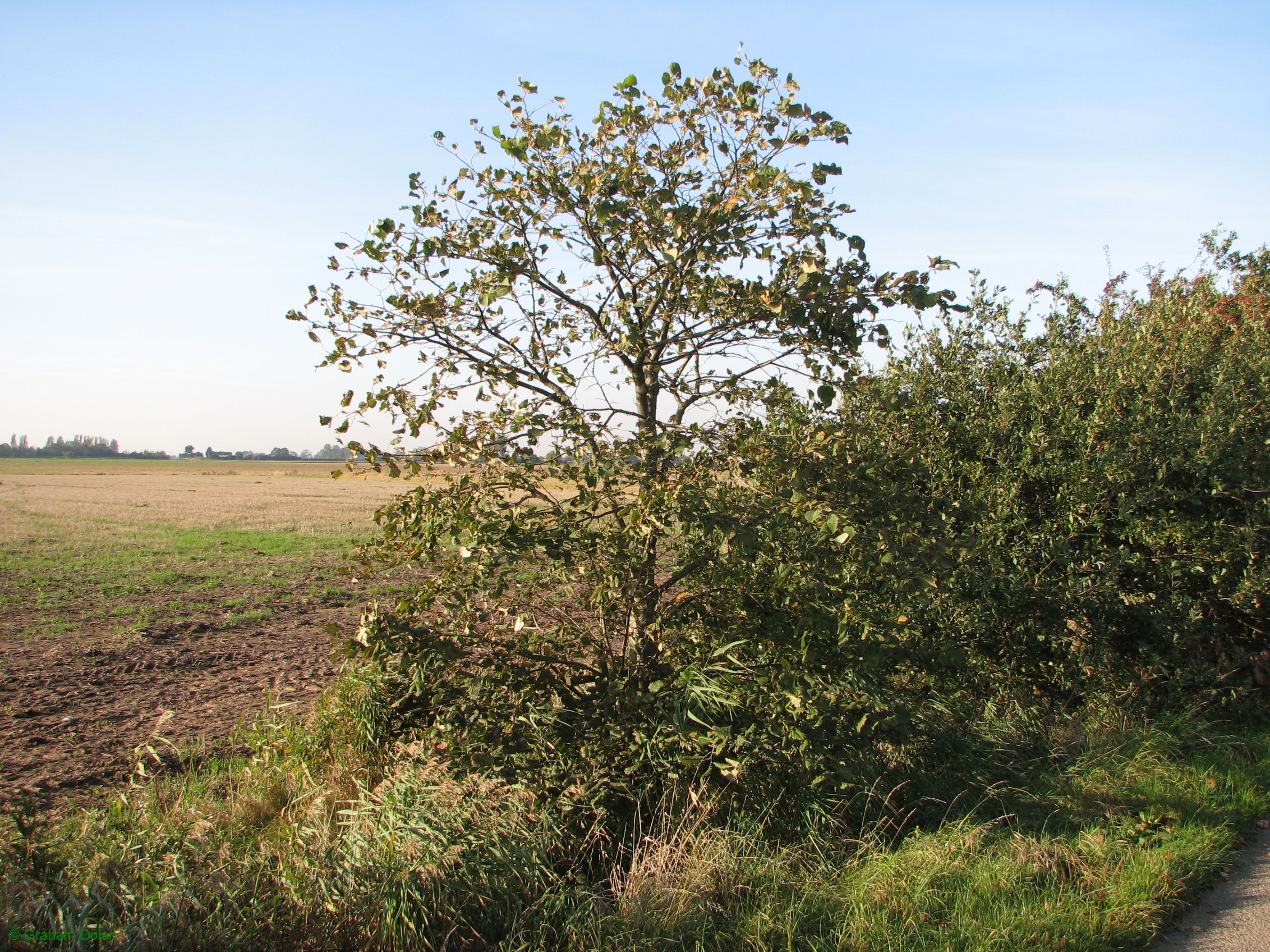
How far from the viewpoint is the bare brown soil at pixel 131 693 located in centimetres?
689

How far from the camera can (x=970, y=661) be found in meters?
6.91

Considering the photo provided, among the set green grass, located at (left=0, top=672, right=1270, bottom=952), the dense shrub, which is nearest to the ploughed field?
green grass, located at (left=0, top=672, right=1270, bottom=952)

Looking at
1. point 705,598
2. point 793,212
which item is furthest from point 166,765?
point 793,212

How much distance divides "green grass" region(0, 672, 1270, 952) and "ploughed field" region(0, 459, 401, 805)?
831 millimetres

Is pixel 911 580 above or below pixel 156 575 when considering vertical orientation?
above

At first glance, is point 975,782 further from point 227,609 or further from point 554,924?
point 227,609

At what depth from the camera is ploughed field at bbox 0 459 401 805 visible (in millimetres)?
7430

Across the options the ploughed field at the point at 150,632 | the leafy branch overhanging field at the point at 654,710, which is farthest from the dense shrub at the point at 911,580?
the ploughed field at the point at 150,632

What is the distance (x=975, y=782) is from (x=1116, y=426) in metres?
3.16

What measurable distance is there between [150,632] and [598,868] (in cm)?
1083

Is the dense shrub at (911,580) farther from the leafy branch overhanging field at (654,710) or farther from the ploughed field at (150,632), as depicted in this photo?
the ploughed field at (150,632)

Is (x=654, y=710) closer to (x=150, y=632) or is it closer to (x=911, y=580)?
(x=911, y=580)

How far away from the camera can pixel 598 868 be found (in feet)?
14.7

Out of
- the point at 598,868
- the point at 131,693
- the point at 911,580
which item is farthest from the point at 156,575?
the point at 911,580
